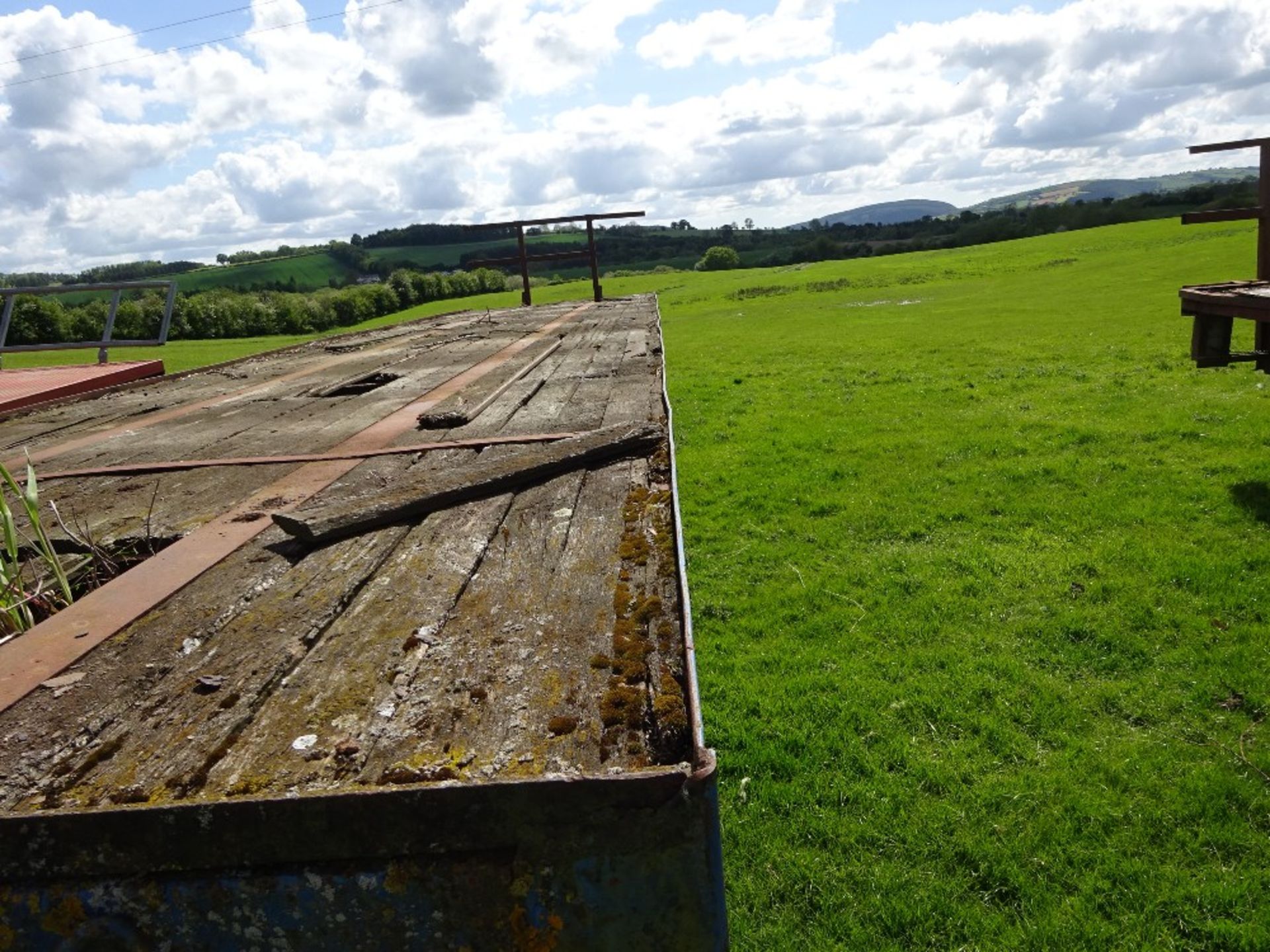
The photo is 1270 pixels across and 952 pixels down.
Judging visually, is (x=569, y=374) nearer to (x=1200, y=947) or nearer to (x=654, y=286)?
(x=1200, y=947)

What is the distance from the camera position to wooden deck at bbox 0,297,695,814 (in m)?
1.20

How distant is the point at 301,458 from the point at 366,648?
1860mm

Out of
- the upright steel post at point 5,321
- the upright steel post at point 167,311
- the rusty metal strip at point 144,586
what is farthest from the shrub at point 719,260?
the rusty metal strip at point 144,586

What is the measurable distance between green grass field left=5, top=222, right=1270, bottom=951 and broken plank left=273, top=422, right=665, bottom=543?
1.74m

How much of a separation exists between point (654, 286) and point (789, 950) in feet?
192

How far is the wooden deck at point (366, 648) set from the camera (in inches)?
47.1

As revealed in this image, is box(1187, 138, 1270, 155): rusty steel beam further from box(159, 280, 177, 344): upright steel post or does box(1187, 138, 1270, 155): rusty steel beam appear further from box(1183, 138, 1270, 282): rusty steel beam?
box(159, 280, 177, 344): upright steel post

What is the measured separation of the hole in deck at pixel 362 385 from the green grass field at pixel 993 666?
2519 mm

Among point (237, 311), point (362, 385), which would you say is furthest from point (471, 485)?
point (237, 311)

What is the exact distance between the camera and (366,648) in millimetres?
1572

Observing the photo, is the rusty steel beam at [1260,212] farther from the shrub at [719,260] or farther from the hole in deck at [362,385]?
the shrub at [719,260]

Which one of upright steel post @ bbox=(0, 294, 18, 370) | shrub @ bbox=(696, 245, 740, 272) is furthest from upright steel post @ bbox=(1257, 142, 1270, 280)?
shrub @ bbox=(696, 245, 740, 272)

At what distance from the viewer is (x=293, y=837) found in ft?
3.54

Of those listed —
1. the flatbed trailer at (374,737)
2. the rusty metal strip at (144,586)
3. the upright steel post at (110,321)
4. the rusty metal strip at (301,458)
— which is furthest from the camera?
the upright steel post at (110,321)
